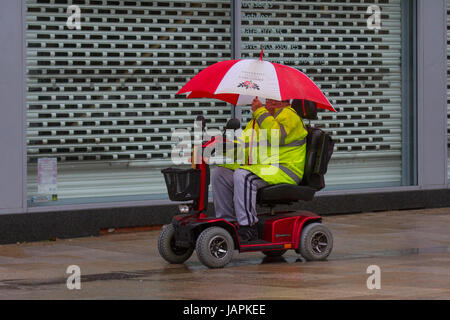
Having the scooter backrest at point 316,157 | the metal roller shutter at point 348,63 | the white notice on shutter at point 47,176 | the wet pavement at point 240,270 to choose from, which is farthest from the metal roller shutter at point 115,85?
the scooter backrest at point 316,157

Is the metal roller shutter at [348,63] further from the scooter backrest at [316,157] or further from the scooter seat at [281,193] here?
the scooter seat at [281,193]

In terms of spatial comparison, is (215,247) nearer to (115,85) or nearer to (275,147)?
(275,147)

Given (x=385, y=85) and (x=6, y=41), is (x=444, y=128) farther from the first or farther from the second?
(x=6, y=41)

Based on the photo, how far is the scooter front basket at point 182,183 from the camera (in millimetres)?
8875

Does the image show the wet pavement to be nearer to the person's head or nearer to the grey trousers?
the grey trousers

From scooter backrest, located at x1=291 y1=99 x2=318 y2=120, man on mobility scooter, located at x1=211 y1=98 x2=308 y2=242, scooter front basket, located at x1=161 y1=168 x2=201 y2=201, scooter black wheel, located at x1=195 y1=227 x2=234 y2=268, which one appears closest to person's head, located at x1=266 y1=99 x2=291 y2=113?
man on mobility scooter, located at x1=211 y1=98 x2=308 y2=242

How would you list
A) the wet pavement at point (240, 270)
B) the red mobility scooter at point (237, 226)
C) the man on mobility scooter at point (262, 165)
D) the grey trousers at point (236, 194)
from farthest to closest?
the man on mobility scooter at point (262, 165), the grey trousers at point (236, 194), the red mobility scooter at point (237, 226), the wet pavement at point (240, 270)

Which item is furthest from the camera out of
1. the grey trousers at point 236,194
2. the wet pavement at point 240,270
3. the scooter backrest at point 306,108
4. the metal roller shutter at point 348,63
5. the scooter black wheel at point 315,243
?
the metal roller shutter at point 348,63

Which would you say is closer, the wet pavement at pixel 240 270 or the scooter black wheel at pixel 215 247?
the wet pavement at pixel 240 270

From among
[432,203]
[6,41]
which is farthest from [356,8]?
[6,41]

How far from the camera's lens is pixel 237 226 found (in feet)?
30.1

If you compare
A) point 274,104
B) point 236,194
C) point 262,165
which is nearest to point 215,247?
point 236,194

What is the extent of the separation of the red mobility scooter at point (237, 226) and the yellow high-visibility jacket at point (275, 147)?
10cm

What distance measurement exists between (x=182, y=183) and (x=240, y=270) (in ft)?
3.17
